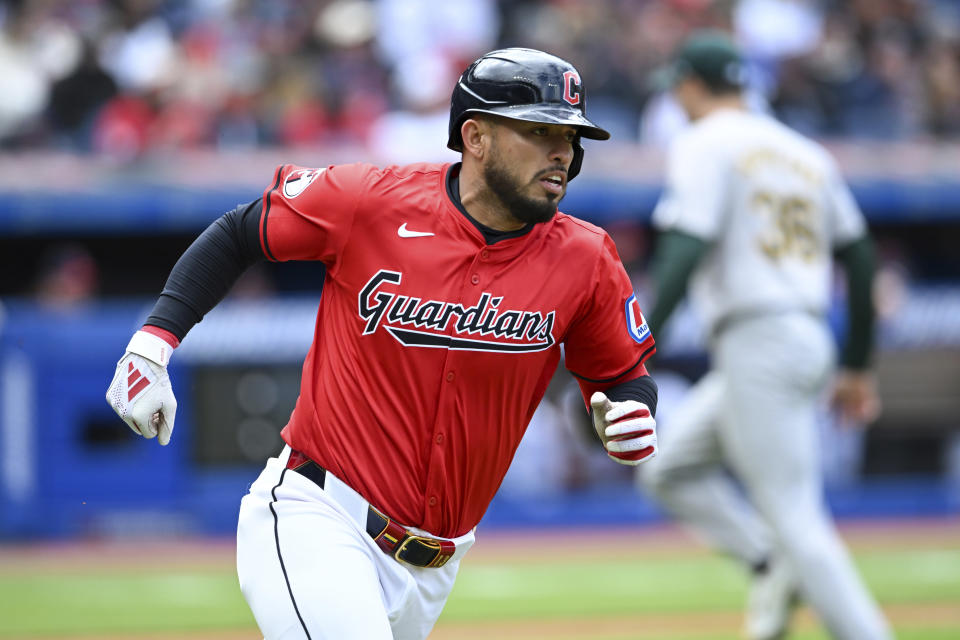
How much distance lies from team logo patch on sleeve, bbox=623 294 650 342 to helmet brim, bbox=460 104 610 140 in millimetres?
477

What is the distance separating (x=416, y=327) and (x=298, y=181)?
1.65 ft

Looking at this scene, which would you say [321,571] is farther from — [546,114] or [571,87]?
[571,87]

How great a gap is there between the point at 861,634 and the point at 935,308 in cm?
685

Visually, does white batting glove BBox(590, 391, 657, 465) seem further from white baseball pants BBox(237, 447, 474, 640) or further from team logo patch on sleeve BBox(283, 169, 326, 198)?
team logo patch on sleeve BBox(283, 169, 326, 198)

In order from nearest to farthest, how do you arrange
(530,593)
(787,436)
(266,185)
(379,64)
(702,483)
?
(787,436)
(702,483)
(530,593)
(266,185)
(379,64)

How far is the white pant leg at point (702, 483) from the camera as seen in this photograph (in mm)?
5758

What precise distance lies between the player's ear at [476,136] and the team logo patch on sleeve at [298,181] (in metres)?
0.40

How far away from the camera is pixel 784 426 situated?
5.23 m

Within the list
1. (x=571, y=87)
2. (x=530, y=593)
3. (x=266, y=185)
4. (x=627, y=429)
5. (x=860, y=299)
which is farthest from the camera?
(x=266, y=185)

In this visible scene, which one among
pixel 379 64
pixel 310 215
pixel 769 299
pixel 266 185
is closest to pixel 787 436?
pixel 769 299

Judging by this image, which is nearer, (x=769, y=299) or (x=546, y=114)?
(x=546, y=114)

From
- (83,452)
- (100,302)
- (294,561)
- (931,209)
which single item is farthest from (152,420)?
(931,209)

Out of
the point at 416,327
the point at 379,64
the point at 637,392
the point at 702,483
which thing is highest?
the point at 416,327

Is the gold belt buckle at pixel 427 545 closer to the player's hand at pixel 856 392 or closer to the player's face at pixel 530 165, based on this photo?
the player's face at pixel 530 165
